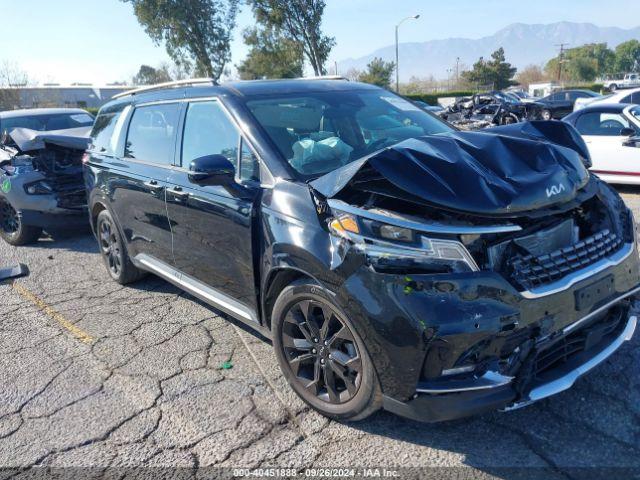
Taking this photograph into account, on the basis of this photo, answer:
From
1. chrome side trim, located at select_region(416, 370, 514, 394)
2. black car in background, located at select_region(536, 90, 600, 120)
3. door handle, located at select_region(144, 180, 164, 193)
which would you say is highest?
door handle, located at select_region(144, 180, 164, 193)

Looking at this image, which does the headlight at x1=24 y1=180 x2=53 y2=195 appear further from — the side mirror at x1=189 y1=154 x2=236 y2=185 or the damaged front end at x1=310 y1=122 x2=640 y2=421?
the damaged front end at x1=310 y1=122 x2=640 y2=421

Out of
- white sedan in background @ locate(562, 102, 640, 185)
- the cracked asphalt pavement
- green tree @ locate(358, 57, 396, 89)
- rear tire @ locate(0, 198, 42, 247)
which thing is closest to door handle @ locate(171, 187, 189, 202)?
the cracked asphalt pavement

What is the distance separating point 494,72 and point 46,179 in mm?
70664

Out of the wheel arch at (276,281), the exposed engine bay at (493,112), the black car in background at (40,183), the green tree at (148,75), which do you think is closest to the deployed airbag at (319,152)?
the wheel arch at (276,281)

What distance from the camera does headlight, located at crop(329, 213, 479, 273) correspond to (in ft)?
8.18

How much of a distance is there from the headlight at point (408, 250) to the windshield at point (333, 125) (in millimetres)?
751

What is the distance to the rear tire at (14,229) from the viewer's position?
739 cm

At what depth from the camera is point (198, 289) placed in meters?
4.07

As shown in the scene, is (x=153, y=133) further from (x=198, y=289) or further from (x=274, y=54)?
(x=274, y=54)

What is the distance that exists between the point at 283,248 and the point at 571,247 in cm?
148

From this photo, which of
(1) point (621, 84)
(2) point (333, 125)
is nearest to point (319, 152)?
(2) point (333, 125)

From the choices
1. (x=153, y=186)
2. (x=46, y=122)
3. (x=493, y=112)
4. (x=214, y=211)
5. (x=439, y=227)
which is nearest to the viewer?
(x=439, y=227)

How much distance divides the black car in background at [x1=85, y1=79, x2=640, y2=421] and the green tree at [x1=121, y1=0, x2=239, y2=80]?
118 ft

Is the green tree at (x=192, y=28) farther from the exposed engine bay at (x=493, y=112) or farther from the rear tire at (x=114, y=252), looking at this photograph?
the rear tire at (x=114, y=252)
